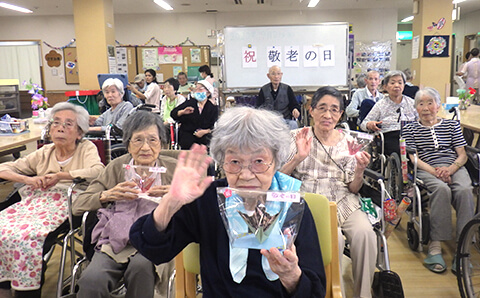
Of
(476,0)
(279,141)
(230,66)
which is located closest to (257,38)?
(230,66)

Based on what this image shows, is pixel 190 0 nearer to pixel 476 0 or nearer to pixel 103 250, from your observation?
pixel 476 0

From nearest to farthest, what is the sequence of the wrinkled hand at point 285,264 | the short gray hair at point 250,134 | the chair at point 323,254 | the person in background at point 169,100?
the wrinkled hand at point 285,264 < the short gray hair at point 250,134 < the chair at point 323,254 < the person in background at point 169,100

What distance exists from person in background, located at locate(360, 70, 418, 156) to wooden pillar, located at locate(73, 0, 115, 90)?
5.98m

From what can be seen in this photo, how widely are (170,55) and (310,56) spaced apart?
18.9 ft

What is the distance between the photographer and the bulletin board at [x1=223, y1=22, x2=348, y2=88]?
21.4 feet

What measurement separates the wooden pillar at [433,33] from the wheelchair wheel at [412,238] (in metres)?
5.78

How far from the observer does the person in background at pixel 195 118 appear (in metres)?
4.84

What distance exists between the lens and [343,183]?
232cm

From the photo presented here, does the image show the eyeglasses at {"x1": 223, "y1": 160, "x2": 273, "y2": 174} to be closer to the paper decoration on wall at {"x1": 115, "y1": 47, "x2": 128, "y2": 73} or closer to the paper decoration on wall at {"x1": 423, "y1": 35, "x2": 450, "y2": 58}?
the paper decoration on wall at {"x1": 423, "y1": 35, "x2": 450, "y2": 58}

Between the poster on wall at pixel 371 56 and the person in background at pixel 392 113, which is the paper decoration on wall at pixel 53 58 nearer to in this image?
the poster on wall at pixel 371 56

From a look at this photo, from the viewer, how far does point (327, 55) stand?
659 cm

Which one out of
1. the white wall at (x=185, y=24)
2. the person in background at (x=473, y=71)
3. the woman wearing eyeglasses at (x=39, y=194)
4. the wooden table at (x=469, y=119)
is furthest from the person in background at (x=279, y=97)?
the white wall at (x=185, y=24)

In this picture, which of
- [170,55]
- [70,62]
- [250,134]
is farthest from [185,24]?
[250,134]

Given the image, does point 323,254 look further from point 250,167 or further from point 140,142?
point 140,142
